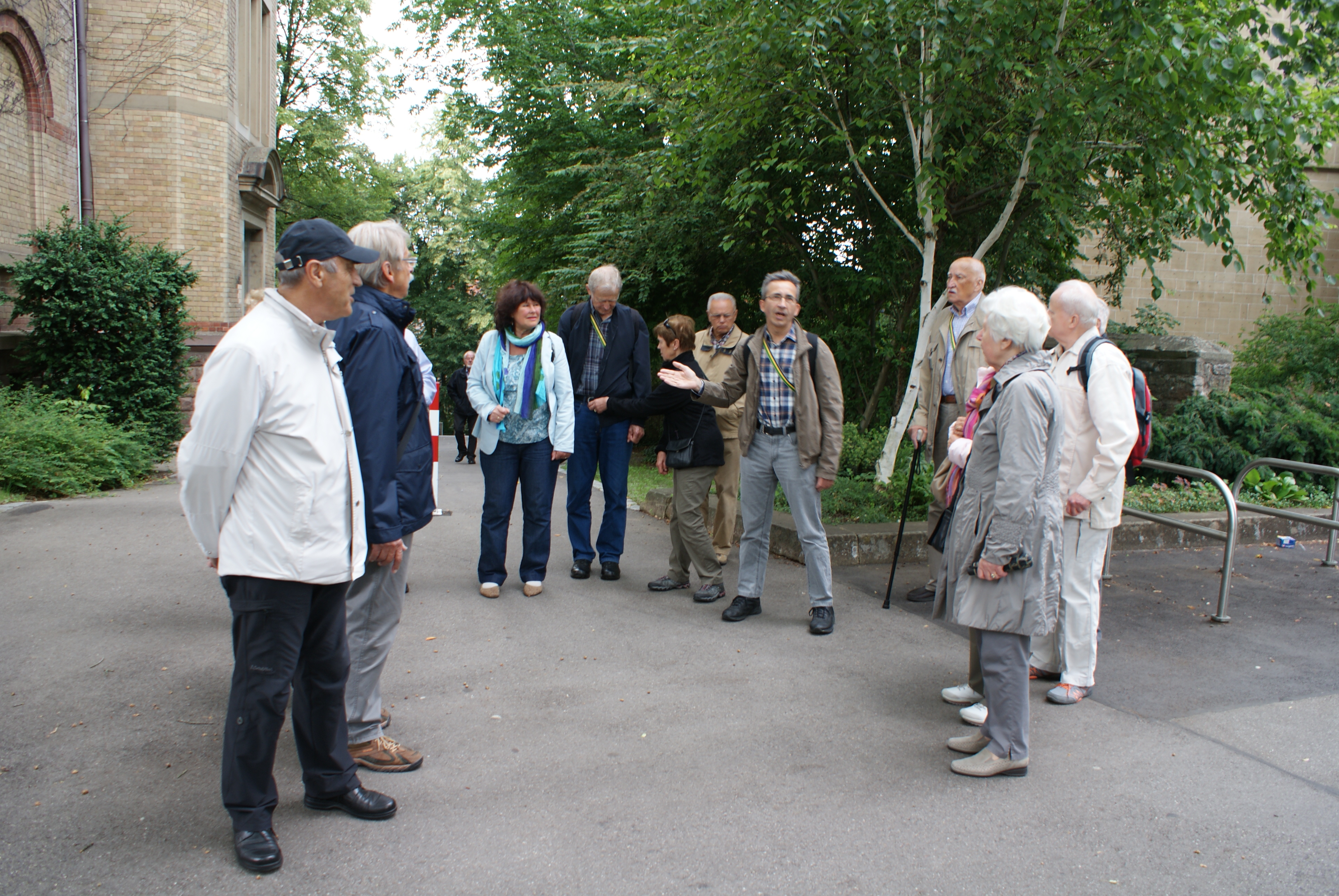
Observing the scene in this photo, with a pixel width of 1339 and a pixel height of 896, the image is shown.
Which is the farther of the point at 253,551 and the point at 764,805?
the point at 764,805

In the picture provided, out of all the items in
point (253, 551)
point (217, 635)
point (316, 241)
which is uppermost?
point (316, 241)

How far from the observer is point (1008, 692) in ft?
12.0

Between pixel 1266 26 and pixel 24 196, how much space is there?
15.2 metres

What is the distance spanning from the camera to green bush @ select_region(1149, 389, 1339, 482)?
10383 mm

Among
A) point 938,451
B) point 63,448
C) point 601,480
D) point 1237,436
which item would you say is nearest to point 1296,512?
point 938,451

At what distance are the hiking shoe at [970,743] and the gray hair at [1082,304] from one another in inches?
79.1

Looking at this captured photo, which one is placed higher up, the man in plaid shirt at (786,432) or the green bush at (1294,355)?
the green bush at (1294,355)

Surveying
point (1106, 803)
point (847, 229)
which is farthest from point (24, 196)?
point (1106, 803)

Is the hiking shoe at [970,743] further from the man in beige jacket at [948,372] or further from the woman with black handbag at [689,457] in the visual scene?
the woman with black handbag at [689,457]

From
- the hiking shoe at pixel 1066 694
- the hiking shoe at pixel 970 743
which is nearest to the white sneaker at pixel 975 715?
the hiking shoe at pixel 970 743

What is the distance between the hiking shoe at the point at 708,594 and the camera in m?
6.10

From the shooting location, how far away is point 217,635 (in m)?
5.07

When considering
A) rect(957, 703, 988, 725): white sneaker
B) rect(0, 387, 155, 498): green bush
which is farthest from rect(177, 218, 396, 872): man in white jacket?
rect(0, 387, 155, 498): green bush

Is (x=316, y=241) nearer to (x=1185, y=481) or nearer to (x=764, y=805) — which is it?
(x=764, y=805)
